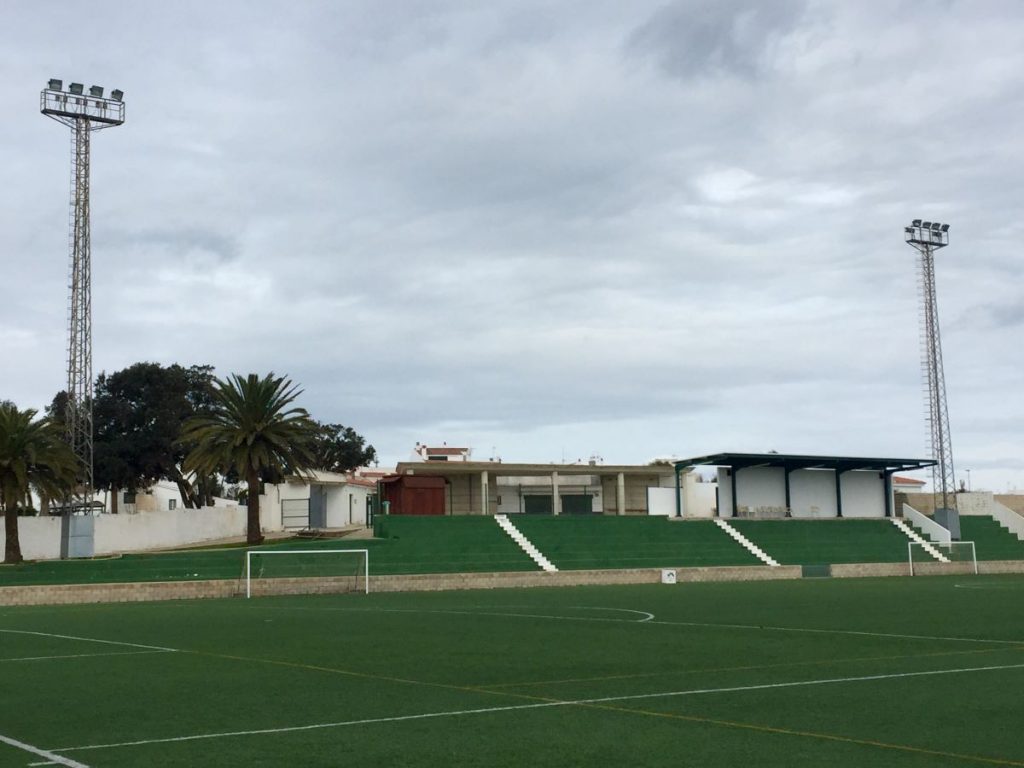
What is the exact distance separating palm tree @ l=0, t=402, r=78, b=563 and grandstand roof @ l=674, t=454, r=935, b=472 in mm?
38468

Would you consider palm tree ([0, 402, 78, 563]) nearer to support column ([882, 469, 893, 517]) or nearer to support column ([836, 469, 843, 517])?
support column ([836, 469, 843, 517])

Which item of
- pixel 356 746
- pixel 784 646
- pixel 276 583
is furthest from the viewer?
pixel 276 583

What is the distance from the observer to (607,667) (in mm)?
16734

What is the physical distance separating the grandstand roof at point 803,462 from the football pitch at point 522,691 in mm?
44715

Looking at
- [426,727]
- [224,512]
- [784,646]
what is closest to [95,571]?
[224,512]

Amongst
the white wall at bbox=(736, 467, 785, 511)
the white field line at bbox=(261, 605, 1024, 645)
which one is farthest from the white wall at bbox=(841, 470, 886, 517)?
the white field line at bbox=(261, 605, 1024, 645)

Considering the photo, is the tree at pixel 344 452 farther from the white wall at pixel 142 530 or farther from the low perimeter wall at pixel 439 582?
the low perimeter wall at pixel 439 582

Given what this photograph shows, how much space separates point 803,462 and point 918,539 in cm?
895

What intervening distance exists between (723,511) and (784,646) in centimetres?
5678

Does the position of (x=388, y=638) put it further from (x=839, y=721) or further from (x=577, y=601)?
(x=577, y=601)

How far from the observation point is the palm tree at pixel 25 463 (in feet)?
164

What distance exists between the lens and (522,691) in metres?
14.1

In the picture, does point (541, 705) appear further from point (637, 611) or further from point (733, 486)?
point (733, 486)

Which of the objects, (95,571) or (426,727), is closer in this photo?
(426,727)
